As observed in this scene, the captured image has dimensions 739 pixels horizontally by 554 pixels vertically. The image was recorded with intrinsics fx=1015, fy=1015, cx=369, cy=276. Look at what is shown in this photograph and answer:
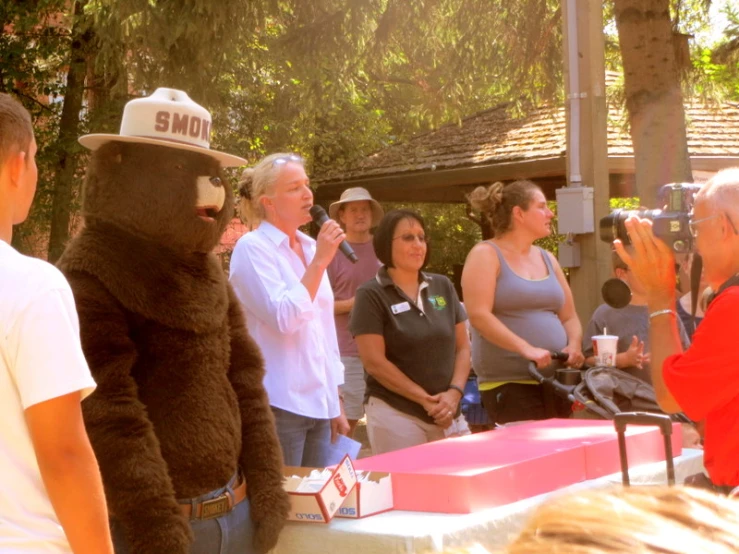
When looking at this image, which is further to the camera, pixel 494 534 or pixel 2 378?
pixel 494 534

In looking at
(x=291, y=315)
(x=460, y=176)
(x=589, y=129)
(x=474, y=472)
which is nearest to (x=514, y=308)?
(x=291, y=315)

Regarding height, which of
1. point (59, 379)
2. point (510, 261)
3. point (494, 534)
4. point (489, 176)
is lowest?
point (494, 534)

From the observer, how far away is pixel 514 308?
5.11 meters

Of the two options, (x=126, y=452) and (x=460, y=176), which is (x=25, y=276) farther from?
(x=460, y=176)

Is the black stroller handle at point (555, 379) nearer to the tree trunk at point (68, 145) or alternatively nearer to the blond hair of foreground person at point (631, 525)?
the blond hair of foreground person at point (631, 525)

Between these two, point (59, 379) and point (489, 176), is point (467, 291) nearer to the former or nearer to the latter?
point (59, 379)

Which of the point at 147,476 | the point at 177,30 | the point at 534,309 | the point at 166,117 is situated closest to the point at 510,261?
the point at 534,309

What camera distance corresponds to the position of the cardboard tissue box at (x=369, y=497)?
8.59 ft

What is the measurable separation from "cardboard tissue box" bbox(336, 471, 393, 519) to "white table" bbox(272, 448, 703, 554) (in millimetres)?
20

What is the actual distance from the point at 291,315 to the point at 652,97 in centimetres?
433

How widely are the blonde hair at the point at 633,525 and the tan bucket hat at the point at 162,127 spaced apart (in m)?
2.35

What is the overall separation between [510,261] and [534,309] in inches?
10.8

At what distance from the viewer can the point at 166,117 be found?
2908mm

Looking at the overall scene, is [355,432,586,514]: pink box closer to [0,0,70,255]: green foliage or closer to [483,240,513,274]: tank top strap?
[483,240,513,274]: tank top strap
